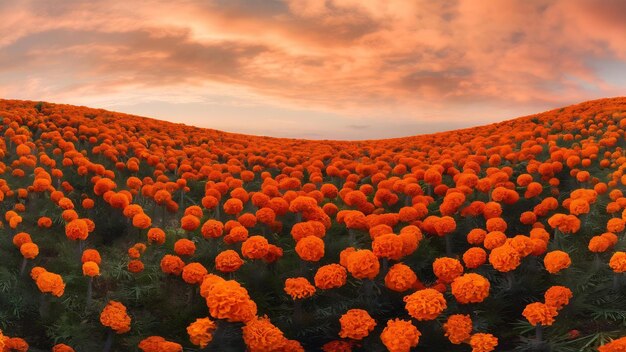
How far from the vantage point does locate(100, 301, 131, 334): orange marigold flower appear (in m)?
5.39

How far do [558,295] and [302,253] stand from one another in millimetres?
2427

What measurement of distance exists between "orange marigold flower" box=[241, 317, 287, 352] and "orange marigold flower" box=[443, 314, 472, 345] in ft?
5.05

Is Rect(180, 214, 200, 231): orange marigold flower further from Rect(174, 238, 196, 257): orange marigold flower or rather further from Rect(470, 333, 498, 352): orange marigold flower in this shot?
Rect(470, 333, 498, 352): orange marigold flower

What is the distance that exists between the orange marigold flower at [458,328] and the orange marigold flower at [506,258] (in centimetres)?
72

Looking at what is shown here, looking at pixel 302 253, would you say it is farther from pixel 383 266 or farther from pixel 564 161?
pixel 564 161

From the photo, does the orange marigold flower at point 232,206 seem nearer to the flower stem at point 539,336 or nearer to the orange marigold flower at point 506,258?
the orange marigold flower at point 506,258

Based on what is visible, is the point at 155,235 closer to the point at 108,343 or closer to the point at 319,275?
the point at 108,343

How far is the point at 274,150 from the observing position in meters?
13.6

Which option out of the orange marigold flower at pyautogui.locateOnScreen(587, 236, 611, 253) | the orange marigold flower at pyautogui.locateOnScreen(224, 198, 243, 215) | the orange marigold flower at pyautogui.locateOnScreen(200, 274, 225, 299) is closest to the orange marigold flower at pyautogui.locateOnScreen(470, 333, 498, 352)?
the orange marigold flower at pyautogui.locateOnScreen(587, 236, 611, 253)

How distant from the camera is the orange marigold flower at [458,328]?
5.09 m

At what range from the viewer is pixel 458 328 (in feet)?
16.8

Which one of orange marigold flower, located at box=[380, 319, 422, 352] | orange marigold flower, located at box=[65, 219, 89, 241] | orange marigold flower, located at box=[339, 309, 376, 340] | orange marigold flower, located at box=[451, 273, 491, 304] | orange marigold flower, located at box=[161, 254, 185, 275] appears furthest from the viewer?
orange marigold flower, located at box=[65, 219, 89, 241]

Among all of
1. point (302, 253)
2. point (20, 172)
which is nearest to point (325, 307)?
point (302, 253)

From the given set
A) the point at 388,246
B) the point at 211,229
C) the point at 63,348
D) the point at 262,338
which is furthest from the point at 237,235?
the point at 63,348
